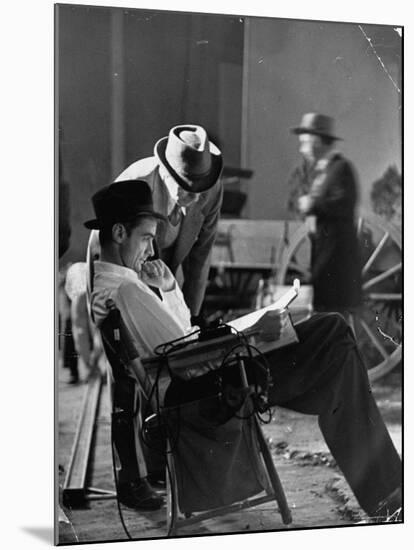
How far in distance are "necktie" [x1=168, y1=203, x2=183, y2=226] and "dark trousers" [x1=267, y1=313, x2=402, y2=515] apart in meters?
0.70

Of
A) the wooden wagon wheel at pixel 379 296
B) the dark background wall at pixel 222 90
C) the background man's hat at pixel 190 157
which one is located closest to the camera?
the dark background wall at pixel 222 90

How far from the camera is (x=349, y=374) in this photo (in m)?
5.29

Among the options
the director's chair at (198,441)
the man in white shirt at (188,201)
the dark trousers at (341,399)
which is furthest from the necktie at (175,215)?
the dark trousers at (341,399)

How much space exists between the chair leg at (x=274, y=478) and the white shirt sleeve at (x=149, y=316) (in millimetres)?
551

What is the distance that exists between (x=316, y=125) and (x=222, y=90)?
1.48 ft

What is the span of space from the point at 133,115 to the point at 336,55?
3.14ft

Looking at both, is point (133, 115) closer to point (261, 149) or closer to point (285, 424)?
point (261, 149)

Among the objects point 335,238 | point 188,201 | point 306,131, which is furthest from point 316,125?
point 188,201

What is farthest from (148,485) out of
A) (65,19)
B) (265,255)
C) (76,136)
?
(65,19)

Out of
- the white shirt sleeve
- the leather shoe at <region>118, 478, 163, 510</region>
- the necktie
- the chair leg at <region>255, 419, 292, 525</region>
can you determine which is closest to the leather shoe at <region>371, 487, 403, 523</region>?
the chair leg at <region>255, 419, 292, 525</region>

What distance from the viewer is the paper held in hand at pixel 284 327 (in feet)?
16.7

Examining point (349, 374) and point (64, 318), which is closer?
point (64, 318)

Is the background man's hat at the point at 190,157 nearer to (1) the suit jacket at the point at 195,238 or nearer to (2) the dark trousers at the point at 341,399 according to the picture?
(1) the suit jacket at the point at 195,238

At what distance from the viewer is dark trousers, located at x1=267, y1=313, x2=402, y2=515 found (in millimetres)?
5191
